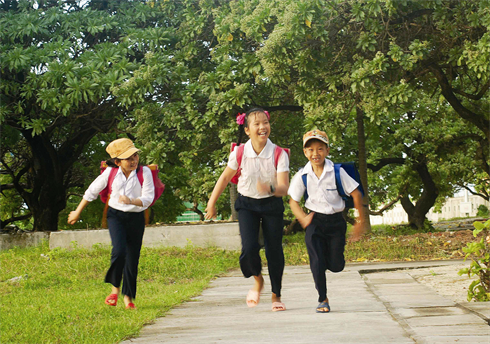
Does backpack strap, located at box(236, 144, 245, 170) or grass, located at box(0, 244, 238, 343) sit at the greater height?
backpack strap, located at box(236, 144, 245, 170)

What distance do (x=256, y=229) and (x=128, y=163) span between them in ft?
5.01

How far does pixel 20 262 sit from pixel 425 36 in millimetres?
10161

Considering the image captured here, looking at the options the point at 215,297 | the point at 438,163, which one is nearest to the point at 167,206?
the point at 438,163

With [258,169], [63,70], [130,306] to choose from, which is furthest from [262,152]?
[63,70]

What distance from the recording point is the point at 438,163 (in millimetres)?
23500

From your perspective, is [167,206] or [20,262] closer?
[20,262]

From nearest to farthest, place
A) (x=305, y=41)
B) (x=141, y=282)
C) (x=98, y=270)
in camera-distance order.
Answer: (x=141, y=282) < (x=98, y=270) < (x=305, y=41)

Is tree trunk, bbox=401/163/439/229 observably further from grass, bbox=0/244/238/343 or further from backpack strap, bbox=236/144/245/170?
backpack strap, bbox=236/144/245/170

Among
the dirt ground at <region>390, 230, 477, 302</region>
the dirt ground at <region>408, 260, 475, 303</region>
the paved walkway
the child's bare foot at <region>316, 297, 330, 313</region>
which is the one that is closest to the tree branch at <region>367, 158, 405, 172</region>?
the dirt ground at <region>390, 230, 477, 302</region>

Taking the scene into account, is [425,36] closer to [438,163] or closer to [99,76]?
[99,76]

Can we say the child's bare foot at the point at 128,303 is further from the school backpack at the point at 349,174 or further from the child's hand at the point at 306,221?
the school backpack at the point at 349,174

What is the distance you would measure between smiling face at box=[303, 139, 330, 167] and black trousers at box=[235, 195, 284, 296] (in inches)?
19.4

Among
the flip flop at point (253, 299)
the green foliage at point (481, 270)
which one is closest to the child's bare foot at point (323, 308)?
the flip flop at point (253, 299)

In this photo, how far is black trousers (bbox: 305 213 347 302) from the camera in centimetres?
546
